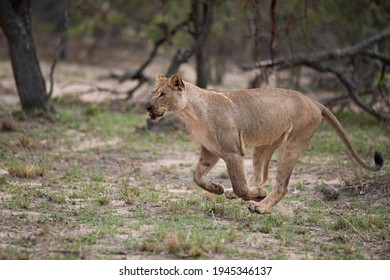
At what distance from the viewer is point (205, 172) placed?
23.1 ft

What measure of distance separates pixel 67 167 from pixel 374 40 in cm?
687

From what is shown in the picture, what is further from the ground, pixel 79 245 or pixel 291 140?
pixel 291 140

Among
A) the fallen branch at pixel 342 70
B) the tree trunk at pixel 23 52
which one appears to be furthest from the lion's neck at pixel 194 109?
the tree trunk at pixel 23 52

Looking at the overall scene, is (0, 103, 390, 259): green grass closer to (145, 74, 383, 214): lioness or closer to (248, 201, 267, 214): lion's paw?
(248, 201, 267, 214): lion's paw

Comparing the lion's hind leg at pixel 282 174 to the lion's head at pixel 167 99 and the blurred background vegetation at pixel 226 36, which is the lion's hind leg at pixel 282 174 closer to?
the lion's head at pixel 167 99

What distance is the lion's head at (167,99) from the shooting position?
669cm

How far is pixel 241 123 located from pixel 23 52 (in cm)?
640

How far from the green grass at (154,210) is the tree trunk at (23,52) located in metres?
1.20

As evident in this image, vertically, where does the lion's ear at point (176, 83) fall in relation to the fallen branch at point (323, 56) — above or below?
above

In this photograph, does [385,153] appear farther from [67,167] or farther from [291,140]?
[67,167]

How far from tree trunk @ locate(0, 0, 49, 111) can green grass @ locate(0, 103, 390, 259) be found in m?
1.20

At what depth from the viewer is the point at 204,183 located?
6965 mm

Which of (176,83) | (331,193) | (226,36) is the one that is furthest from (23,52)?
(226,36)
